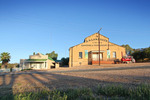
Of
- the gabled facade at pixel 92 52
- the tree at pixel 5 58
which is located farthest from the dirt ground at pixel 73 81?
the tree at pixel 5 58

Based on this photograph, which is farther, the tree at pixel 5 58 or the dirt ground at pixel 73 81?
the tree at pixel 5 58

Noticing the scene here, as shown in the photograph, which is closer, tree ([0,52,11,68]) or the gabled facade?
the gabled facade

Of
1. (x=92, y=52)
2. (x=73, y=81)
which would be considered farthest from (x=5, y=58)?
(x=73, y=81)

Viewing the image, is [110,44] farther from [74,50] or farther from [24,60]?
[24,60]

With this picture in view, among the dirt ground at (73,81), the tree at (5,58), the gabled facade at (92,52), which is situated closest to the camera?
the dirt ground at (73,81)

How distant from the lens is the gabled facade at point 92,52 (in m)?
29.7

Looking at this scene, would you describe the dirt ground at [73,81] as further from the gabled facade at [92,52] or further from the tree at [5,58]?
the tree at [5,58]

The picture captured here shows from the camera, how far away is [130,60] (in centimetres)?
2611

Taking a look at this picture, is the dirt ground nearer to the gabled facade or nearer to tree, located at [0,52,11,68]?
the gabled facade

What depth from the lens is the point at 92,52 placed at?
3005 cm

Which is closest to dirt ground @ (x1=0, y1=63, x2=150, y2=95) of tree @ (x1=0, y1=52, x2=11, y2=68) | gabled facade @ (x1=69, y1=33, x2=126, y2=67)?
gabled facade @ (x1=69, y1=33, x2=126, y2=67)

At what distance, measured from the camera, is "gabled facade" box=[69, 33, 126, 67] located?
29672 millimetres

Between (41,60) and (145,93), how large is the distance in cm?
3301

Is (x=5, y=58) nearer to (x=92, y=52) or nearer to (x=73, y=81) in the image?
(x=92, y=52)
